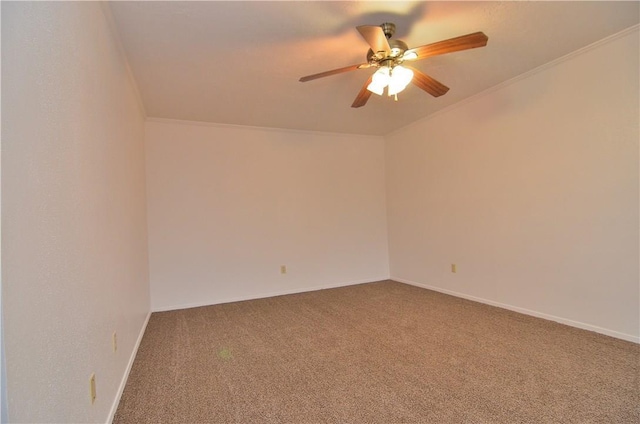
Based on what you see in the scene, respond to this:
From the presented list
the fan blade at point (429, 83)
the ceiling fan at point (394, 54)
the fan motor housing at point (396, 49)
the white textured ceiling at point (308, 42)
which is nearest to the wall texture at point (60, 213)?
the white textured ceiling at point (308, 42)

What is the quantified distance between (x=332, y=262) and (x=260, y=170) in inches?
67.5

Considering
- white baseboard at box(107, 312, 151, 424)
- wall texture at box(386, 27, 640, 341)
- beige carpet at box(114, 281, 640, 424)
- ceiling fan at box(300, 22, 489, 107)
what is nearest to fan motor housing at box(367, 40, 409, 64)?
ceiling fan at box(300, 22, 489, 107)

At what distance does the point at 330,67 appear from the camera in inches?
107

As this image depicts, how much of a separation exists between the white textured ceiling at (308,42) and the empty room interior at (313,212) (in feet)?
0.07

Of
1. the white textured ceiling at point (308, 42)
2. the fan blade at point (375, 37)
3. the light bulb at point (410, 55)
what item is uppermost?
the white textured ceiling at point (308, 42)

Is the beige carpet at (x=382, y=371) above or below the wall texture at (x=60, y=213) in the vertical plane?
below

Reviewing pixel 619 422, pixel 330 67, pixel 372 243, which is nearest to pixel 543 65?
pixel 330 67

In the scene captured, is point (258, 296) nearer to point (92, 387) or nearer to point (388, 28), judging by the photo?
point (92, 387)

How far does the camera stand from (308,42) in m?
2.34

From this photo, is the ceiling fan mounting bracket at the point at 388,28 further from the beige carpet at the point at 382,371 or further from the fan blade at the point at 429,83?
the beige carpet at the point at 382,371

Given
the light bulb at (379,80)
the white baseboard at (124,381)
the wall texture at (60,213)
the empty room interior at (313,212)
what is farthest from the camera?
the light bulb at (379,80)

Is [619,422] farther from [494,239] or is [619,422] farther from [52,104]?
[52,104]

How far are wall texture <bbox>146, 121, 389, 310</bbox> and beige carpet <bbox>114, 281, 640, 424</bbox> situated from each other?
2.68 ft

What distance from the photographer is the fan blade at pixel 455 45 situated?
180 centimetres
